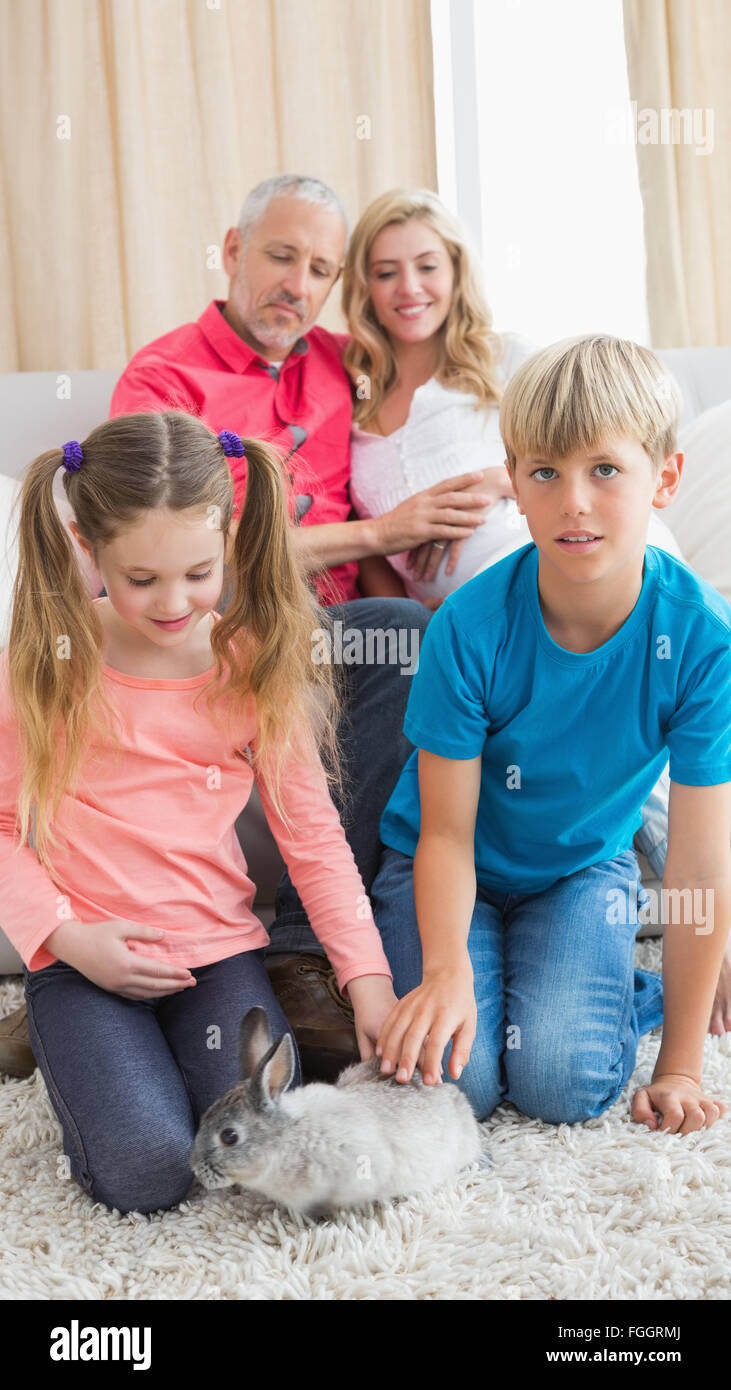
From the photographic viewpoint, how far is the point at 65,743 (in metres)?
1.01

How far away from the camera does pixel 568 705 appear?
3.34 feet

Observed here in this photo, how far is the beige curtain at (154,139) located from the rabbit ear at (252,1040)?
160 centimetres

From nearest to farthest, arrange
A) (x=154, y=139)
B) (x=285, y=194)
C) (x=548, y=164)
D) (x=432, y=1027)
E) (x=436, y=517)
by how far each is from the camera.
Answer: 1. (x=432, y=1027)
2. (x=436, y=517)
3. (x=285, y=194)
4. (x=154, y=139)
5. (x=548, y=164)

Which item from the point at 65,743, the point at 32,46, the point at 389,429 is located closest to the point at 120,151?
the point at 32,46

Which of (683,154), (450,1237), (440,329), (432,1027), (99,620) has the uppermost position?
(683,154)

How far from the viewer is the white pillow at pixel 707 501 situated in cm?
150

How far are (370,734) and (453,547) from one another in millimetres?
341

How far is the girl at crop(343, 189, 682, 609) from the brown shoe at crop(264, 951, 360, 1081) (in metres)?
0.62

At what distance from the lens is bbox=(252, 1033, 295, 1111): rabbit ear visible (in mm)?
820

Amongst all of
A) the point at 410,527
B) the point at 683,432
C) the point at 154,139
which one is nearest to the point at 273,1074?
the point at 410,527

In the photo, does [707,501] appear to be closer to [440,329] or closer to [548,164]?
[440,329]

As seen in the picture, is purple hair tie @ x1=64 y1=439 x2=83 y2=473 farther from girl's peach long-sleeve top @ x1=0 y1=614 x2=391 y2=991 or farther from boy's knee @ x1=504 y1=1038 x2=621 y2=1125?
boy's knee @ x1=504 y1=1038 x2=621 y2=1125

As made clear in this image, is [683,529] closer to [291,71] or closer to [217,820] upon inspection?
[217,820]
